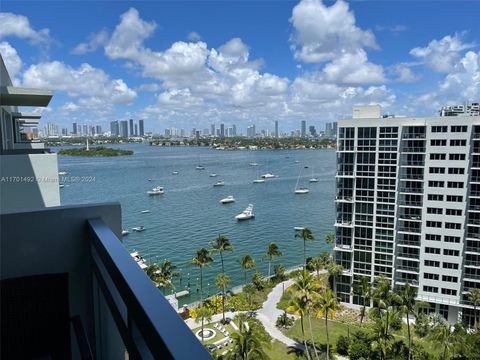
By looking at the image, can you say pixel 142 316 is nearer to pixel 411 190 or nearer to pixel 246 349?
pixel 246 349

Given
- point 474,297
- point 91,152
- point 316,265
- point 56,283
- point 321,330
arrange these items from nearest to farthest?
1. point 56,283
2. point 474,297
3. point 321,330
4. point 316,265
5. point 91,152

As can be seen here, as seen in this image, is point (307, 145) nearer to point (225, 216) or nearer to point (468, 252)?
point (225, 216)

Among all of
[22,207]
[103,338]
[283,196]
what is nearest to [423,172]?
[22,207]

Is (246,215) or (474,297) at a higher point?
(474,297)

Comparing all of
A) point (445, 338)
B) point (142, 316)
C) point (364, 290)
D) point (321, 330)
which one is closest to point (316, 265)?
point (364, 290)

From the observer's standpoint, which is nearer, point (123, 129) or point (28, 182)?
point (28, 182)

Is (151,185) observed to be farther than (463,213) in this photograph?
Yes

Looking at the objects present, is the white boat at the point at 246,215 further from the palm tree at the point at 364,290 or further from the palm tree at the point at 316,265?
the palm tree at the point at 364,290
